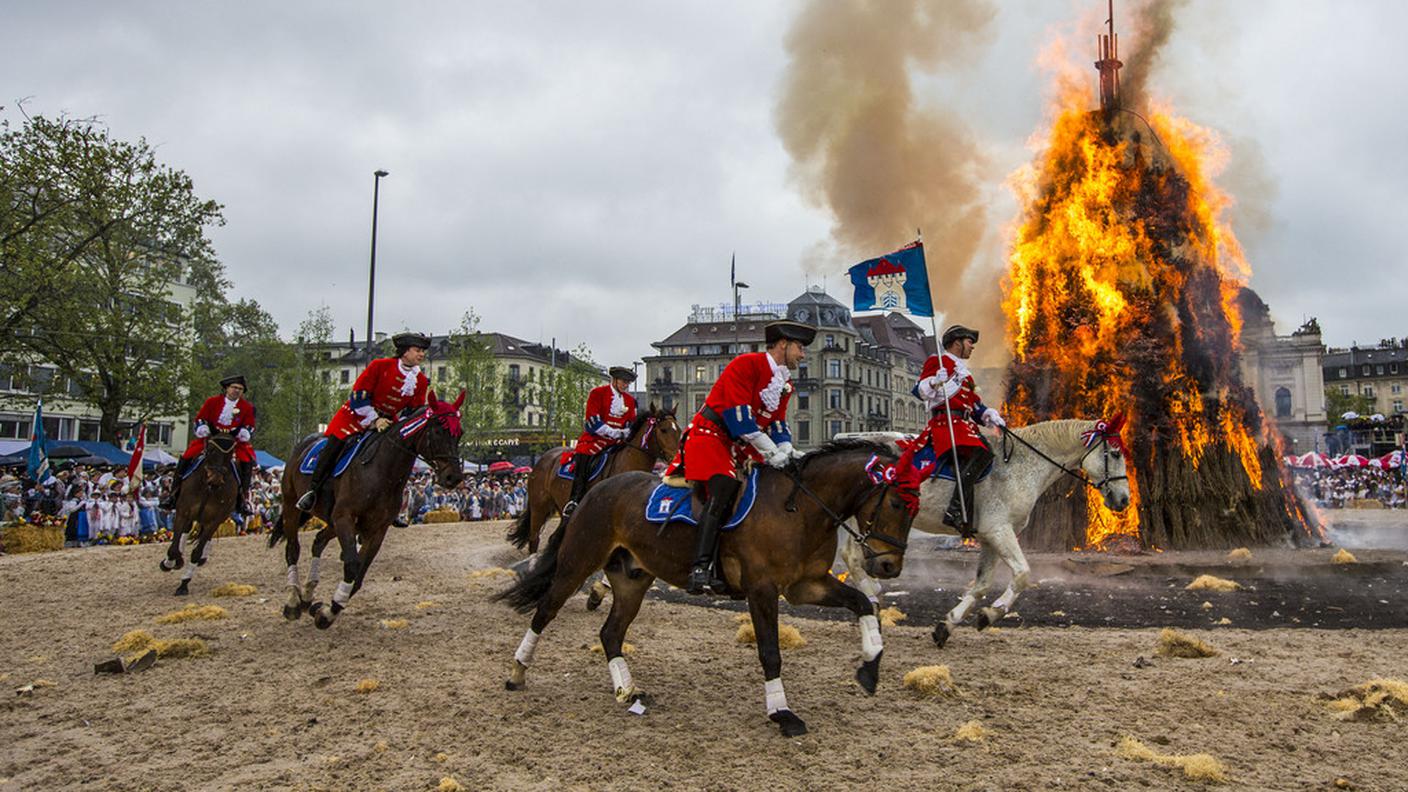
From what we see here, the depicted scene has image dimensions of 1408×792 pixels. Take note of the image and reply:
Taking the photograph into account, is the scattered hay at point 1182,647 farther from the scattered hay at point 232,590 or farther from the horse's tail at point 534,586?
the scattered hay at point 232,590

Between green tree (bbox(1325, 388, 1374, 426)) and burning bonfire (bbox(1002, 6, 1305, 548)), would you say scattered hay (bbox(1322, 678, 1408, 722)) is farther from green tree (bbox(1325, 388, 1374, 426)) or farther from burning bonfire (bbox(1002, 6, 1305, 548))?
green tree (bbox(1325, 388, 1374, 426))

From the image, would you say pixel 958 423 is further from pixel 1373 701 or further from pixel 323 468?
pixel 323 468

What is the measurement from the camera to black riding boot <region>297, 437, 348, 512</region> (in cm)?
1113

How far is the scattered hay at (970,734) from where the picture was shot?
6.07 metres

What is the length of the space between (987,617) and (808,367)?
298ft

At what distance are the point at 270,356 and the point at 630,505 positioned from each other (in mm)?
66663

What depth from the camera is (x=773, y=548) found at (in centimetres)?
685

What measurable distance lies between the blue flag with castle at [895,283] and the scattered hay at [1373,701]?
17.5 ft

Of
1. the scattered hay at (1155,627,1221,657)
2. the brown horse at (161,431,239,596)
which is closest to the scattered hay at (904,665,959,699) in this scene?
the scattered hay at (1155,627,1221,657)

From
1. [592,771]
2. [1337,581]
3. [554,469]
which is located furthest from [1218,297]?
[592,771]

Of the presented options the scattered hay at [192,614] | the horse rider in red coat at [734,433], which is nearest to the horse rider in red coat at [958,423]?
the horse rider in red coat at [734,433]

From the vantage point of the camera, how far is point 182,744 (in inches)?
244

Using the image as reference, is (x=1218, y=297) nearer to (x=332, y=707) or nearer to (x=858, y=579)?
(x=858, y=579)

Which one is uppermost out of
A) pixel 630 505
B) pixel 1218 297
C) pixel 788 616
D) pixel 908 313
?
pixel 1218 297
